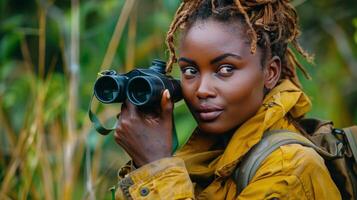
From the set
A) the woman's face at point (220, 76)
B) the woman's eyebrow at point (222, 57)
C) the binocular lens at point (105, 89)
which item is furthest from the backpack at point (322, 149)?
the binocular lens at point (105, 89)

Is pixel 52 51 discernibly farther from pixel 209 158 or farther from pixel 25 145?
pixel 209 158

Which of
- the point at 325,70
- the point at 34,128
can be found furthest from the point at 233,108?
the point at 325,70

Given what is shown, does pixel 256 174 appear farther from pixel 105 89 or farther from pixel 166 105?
pixel 105 89

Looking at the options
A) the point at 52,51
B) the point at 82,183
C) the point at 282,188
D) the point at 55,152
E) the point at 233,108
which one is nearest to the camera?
the point at 282,188

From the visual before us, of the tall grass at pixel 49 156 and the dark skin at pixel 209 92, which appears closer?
the dark skin at pixel 209 92

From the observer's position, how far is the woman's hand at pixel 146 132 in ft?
6.84

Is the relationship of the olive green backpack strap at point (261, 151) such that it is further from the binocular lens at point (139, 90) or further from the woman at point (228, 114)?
the binocular lens at point (139, 90)

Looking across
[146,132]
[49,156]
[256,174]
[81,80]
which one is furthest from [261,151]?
[81,80]

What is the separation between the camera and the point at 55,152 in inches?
138

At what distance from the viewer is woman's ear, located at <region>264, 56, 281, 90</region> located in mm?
2174

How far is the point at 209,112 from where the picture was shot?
2078 mm

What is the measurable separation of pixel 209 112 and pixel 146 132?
17 cm

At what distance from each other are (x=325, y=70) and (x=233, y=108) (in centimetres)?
264

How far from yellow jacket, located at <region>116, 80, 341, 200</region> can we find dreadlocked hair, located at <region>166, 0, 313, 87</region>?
0.12m
